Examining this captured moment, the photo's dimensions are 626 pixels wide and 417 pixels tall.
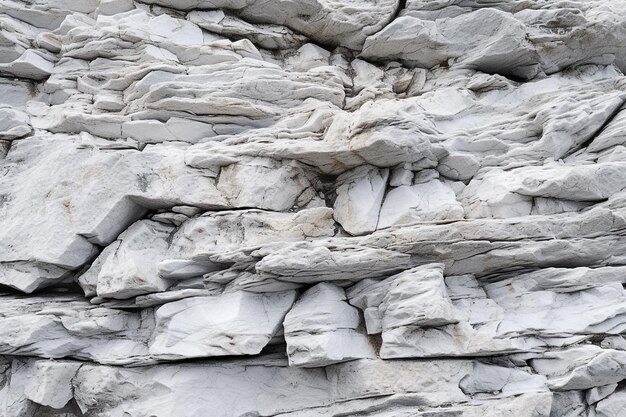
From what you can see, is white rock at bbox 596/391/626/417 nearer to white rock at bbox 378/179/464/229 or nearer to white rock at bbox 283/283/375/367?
white rock at bbox 283/283/375/367

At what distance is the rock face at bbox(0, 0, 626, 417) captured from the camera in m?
9.48

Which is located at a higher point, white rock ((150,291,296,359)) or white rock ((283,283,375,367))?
white rock ((283,283,375,367))

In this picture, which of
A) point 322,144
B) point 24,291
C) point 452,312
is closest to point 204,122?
point 322,144

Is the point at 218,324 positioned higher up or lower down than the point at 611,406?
lower down

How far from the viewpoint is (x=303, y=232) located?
1111 centimetres

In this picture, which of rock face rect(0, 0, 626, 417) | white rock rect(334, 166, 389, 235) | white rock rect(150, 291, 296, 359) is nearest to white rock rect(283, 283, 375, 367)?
rock face rect(0, 0, 626, 417)

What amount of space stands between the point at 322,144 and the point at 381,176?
73.4 inches

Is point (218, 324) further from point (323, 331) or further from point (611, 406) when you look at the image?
point (611, 406)

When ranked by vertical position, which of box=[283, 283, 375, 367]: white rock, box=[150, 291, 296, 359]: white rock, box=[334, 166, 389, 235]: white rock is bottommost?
box=[150, 291, 296, 359]: white rock

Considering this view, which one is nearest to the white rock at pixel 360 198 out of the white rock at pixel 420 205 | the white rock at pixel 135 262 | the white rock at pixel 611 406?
the white rock at pixel 420 205

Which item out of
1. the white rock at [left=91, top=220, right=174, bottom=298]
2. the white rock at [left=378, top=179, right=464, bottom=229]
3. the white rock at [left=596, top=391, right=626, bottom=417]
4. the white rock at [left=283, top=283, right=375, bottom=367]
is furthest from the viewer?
the white rock at [left=378, top=179, right=464, bottom=229]

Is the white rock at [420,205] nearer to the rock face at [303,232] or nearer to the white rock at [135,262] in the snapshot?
the rock face at [303,232]

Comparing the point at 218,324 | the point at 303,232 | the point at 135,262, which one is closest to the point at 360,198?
the point at 303,232

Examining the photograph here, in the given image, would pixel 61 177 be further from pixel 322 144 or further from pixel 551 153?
pixel 551 153
